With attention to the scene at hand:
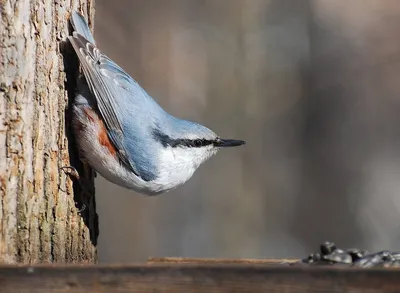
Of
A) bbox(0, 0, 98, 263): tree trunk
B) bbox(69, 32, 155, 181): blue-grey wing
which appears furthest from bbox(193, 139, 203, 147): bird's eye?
Result: bbox(0, 0, 98, 263): tree trunk

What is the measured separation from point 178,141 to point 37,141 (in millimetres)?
859

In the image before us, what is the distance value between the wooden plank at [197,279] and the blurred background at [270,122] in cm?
558

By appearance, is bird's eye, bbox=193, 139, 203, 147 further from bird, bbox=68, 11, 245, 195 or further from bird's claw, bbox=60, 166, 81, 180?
bird's claw, bbox=60, 166, 81, 180

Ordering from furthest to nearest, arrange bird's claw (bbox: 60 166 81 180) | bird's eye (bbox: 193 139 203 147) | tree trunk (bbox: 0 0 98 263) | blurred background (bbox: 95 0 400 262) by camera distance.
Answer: blurred background (bbox: 95 0 400 262) < bird's eye (bbox: 193 139 203 147) < bird's claw (bbox: 60 166 81 180) < tree trunk (bbox: 0 0 98 263)

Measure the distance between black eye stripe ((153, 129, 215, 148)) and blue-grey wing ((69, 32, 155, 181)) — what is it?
0.55 feet

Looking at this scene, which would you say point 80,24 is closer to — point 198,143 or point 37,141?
point 37,141

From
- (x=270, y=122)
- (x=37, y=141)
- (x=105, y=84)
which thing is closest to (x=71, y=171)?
(x=37, y=141)

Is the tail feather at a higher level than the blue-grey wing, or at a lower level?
higher

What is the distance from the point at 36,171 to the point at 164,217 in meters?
4.97

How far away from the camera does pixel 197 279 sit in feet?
6.89

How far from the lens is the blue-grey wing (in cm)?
327

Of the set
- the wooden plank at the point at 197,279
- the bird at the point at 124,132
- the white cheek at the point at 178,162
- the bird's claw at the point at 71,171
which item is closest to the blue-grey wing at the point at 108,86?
the bird at the point at 124,132

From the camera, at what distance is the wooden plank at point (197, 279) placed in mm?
2064

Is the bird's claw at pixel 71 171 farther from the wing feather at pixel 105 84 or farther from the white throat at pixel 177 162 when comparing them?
the white throat at pixel 177 162
